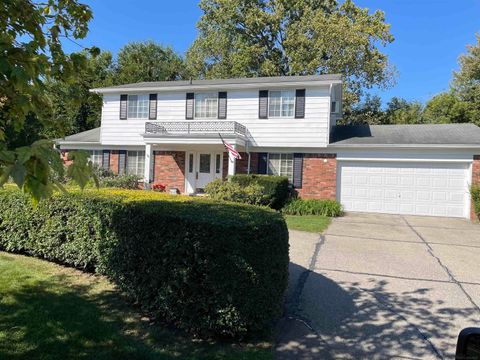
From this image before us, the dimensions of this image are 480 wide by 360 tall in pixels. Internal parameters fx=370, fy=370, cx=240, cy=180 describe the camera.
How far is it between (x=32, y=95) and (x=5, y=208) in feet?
15.9

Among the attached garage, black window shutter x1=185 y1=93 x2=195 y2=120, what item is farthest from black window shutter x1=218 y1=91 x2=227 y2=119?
the attached garage

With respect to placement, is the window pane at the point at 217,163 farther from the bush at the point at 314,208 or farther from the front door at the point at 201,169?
the bush at the point at 314,208

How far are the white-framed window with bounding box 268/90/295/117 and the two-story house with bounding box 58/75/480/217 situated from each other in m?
0.05

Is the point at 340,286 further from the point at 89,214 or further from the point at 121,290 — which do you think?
the point at 89,214

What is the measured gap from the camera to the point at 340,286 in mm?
5859

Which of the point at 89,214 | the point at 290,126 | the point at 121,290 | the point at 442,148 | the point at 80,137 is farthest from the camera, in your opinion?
the point at 80,137

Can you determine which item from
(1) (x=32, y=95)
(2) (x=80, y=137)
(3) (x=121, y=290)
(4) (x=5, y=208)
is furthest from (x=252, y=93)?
(1) (x=32, y=95)

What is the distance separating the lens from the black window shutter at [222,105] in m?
18.0

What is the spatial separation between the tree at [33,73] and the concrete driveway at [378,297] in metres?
2.95

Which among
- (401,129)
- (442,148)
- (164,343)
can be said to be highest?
(401,129)

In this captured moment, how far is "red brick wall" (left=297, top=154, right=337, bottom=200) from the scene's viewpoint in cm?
1630

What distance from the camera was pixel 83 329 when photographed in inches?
158

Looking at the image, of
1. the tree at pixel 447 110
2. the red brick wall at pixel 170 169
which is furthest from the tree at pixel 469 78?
the red brick wall at pixel 170 169

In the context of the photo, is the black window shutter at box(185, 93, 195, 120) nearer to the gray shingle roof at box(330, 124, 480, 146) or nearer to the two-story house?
the two-story house
